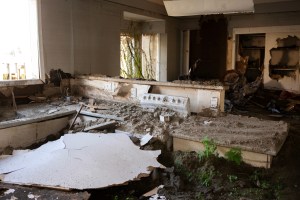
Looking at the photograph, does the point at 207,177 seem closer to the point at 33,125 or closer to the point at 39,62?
the point at 33,125

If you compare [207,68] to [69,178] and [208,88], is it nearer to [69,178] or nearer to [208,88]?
[208,88]

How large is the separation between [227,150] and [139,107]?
199 cm

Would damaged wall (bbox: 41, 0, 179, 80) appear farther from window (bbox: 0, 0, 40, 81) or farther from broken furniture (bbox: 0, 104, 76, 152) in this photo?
broken furniture (bbox: 0, 104, 76, 152)

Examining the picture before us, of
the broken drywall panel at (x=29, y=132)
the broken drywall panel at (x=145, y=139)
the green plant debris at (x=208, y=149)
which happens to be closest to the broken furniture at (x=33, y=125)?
the broken drywall panel at (x=29, y=132)

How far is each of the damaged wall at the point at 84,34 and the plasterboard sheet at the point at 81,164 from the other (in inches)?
110

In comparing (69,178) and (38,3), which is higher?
(38,3)

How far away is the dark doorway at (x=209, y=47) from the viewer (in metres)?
9.77

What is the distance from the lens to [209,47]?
10.2 meters

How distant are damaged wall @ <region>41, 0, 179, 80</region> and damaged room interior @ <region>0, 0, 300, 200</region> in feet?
0.08

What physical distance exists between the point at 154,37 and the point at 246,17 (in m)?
3.22

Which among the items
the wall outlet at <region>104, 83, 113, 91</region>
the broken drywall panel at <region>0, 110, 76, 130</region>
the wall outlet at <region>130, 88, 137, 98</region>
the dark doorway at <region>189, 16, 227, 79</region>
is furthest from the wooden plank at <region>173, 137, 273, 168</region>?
the dark doorway at <region>189, 16, 227, 79</region>

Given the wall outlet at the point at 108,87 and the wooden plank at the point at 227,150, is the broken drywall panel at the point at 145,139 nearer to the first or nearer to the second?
the wooden plank at the point at 227,150

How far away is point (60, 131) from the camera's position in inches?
179

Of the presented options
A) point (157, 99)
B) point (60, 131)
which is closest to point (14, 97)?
point (60, 131)
